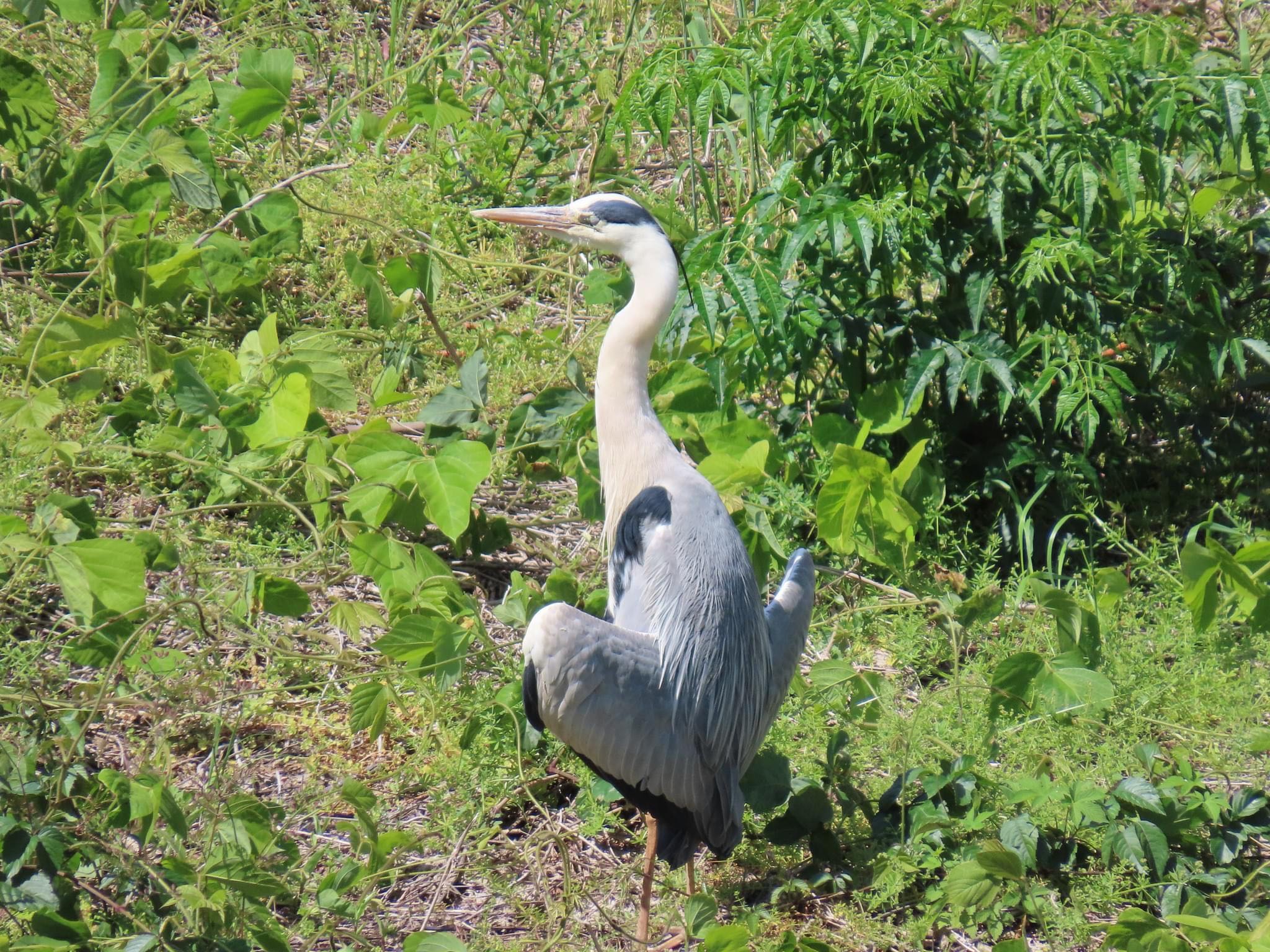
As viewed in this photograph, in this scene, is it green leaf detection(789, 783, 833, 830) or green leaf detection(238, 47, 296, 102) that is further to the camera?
green leaf detection(238, 47, 296, 102)

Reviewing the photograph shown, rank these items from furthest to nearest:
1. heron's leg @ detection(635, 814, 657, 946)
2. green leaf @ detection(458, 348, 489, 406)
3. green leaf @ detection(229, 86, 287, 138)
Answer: green leaf @ detection(229, 86, 287, 138)
green leaf @ detection(458, 348, 489, 406)
heron's leg @ detection(635, 814, 657, 946)

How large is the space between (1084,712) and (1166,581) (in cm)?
86

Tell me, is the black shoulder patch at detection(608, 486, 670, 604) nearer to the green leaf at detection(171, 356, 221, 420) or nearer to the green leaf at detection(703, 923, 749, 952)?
the green leaf at detection(703, 923, 749, 952)

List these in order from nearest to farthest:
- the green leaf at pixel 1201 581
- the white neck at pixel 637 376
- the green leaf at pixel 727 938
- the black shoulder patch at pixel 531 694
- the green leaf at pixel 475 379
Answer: the green leaf at pixel 727 938, the black shoulder patch at pixel 531 694, the white neck at pixel 637 376, the green leaf at pixel 1201 581, the green leaf at pixel 475 379

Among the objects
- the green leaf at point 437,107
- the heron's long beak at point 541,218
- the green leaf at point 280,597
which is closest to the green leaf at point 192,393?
the green leaf at point 280,597

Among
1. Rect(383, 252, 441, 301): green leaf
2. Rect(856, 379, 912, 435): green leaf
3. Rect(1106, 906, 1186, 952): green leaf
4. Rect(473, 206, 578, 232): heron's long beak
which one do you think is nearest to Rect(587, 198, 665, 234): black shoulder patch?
Rect(473, 206, 578, 232): heron's long beak

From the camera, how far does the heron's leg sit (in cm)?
289

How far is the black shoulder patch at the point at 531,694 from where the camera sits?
8.86ft

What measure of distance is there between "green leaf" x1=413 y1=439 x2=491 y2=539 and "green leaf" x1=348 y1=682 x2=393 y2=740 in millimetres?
590

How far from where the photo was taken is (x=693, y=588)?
292 cm

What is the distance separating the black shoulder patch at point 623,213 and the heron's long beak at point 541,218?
127 mm

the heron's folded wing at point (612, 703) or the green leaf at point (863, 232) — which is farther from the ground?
the green leaf at point (863, 232)

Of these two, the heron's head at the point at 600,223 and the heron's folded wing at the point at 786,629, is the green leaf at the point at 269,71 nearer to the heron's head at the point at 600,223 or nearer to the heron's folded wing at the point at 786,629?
the heron's head at the point at 600,223

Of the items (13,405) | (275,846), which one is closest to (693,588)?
(275,846)
